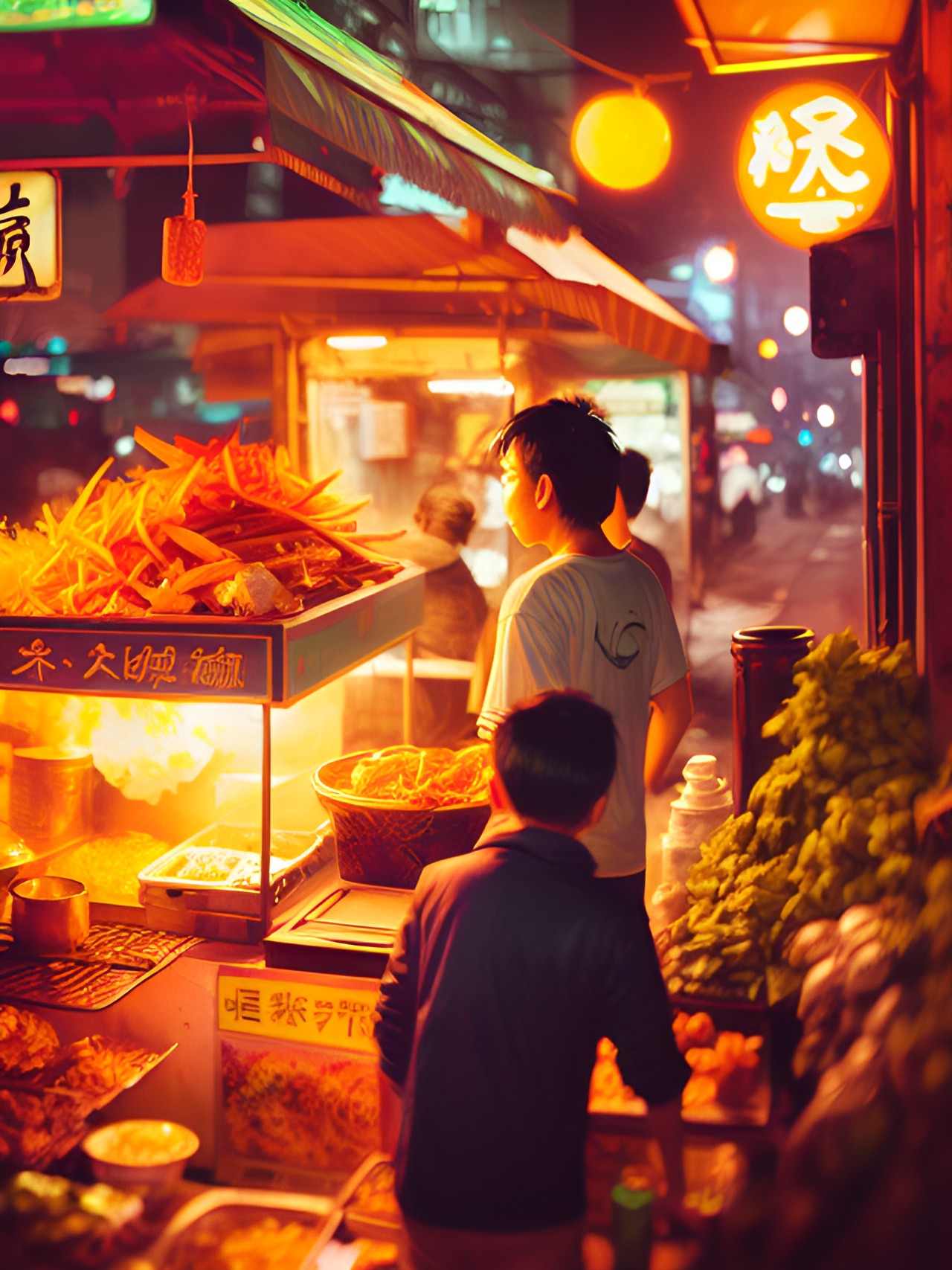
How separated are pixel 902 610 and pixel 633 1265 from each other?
331 centimetres

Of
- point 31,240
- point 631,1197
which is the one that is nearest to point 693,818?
point 631,1197

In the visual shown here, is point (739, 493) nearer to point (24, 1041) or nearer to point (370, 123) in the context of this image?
point (370, 123)

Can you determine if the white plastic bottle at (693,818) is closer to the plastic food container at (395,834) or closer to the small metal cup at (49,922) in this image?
the plastic food container at (395,834)

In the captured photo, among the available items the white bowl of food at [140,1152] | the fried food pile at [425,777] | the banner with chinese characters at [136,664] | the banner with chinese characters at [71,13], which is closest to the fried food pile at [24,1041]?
the white bowl of food at [140,1152]

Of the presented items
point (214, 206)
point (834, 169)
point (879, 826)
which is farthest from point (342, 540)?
point (214, 206)

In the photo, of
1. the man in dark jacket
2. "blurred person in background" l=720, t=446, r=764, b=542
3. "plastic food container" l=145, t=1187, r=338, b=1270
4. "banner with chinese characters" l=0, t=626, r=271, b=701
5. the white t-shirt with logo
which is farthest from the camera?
"blurred person in background" l=720, t=446, r=764, b=542

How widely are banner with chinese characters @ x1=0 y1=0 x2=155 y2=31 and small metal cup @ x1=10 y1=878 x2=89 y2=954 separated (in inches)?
111

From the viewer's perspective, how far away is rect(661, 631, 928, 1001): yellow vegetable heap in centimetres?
359

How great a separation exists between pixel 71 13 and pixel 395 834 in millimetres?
2948

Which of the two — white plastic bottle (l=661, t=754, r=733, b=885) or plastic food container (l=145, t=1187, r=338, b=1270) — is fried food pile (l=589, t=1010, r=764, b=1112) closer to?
plastic food container (l=145, t=1187, r=338, b=1270)

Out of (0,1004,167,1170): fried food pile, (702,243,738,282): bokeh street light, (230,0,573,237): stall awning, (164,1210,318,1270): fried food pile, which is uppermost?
(702,243,738,282): bokeh street light

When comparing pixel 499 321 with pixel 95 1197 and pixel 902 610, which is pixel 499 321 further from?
pixel 95 1197

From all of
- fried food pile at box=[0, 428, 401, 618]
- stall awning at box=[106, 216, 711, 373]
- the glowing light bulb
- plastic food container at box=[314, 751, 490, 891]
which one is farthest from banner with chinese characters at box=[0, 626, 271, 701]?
the glowing light bulb

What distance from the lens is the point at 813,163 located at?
558cm
